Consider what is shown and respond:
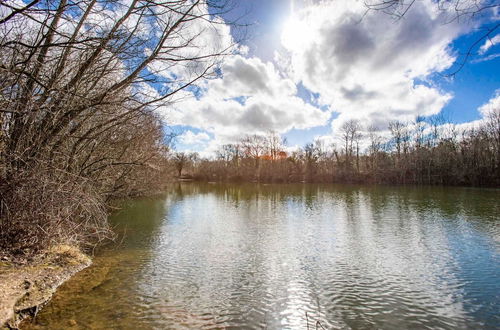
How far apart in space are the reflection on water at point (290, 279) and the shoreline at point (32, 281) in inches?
9.5

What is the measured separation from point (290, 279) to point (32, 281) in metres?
5.58

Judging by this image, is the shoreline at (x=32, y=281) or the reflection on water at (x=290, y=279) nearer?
the shoreline at (x=32, y=281)

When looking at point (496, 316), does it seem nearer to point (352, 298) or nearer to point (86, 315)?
point (352, 298)

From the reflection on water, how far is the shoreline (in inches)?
9.5

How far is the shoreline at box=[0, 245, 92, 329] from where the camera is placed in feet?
15.8

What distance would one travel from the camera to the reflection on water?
5.53m

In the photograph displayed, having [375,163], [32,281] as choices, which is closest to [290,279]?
[32,281]

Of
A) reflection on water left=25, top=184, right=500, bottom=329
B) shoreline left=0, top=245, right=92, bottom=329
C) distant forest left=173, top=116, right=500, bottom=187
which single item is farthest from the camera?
distant forest left=173, top=116, right=500, bottom=187

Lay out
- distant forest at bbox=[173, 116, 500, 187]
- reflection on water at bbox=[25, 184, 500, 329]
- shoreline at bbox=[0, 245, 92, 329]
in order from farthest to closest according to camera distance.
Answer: distant forest at bbox=[173, 116, 500, 187] → reflection on water at bbox=[25, 184, 500, 329] → shoreline at bbox=[0, 245, 92, 329]

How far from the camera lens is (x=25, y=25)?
580 centimetres

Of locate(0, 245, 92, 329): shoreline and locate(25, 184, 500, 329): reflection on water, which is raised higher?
locate(0, 245, 92, 329): shoreline

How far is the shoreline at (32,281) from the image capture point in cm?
482

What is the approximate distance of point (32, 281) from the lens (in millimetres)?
5770

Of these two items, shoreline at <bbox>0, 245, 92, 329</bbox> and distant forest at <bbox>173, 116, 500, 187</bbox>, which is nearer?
shoreline at <bbox>0, 245, 92, 329</bbox>
